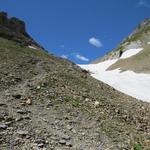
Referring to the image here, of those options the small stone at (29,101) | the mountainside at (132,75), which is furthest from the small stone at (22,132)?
the mountainside at (132,75)

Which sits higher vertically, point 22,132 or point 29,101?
point 29,101

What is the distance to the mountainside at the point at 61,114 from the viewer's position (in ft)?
55.7

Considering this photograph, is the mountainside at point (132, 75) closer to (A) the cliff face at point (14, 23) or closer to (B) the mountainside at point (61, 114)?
(A) the cliff face at point (14, 23)

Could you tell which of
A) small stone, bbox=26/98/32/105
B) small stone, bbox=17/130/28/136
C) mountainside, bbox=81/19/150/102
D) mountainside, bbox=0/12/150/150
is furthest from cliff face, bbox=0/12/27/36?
small stone, bbox=17/130/28/136

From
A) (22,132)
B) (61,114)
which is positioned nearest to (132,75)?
(61,114)

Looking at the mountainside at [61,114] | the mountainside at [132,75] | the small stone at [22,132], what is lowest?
the small stone at [22,132]

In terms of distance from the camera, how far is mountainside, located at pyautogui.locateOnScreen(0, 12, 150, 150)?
55.7 feet

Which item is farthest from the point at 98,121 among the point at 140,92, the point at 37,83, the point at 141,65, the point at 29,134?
the point at 141,65

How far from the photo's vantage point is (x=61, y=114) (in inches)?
796

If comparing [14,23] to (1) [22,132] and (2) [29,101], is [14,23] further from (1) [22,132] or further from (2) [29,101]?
(1) [22,132]

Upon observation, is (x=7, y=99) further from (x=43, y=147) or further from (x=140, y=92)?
(x=140, y=92)

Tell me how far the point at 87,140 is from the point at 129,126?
3.87 m

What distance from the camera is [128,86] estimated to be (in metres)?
51.0

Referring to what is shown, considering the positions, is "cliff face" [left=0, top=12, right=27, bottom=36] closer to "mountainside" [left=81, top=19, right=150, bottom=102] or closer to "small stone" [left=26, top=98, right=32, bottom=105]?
"mountainside" [left=81, top=19, right=150, bottom=102]
